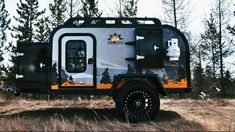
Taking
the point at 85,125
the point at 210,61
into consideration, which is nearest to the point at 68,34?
the point at 85,125

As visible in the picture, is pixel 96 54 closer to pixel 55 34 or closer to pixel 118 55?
pixel 118 55

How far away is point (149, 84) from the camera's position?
7.49 meters

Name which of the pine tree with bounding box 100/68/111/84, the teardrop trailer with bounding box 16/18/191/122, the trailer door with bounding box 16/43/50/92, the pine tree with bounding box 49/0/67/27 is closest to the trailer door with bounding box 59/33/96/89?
the teardrop trailer with bounding box 16/18/191/122

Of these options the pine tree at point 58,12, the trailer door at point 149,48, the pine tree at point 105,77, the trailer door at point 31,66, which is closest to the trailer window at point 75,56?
the pine tree at point 105,77

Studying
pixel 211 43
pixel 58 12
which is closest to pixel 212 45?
pixel 211 43

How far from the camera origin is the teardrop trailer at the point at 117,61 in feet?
24.0

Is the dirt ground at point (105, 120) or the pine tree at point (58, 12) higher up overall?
the pine tree at point (58, 12)

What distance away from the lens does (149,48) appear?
7.43 meters

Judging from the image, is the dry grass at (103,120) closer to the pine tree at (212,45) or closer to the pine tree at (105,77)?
the pine tree at (105,77)

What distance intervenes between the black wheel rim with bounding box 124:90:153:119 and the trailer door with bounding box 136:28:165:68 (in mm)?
734

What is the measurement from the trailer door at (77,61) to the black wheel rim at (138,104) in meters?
1.01

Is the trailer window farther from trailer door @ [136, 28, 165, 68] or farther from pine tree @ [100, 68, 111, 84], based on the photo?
trailer door @ [136, 28, 165, 68]

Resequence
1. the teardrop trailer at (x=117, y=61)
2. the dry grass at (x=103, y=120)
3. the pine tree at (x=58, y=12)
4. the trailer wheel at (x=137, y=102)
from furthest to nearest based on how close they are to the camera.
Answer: the pine tree at (x=58, y=12)
the teardrop trailer at (x=117, y=61)
the trailer wheel at (x=137, y=102)
the dry grass at (x=103, y=120)

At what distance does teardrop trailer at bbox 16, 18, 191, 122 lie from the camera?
7.32 m
